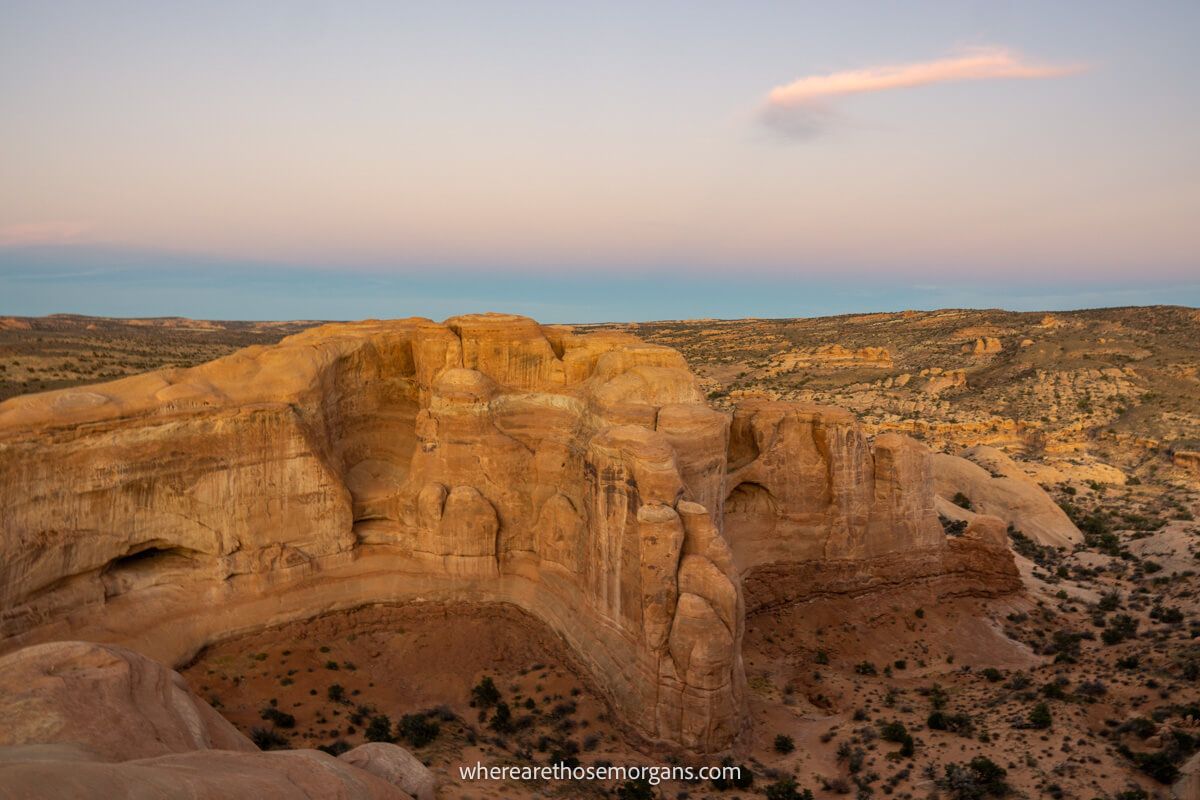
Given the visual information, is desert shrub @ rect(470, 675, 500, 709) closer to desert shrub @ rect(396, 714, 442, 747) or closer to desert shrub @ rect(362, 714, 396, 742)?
desert shrub @ rect(396, 714, 442, 747)

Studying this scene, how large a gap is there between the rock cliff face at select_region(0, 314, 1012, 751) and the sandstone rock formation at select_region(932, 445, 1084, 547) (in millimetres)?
13560

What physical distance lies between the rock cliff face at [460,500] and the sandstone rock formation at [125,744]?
7.61 meters

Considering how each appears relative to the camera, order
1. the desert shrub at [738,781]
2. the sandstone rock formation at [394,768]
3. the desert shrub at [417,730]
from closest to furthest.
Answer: the sandstone rock formation at [394,768]
the desert shrub at [738,781]
the desert shrub at [417,730]

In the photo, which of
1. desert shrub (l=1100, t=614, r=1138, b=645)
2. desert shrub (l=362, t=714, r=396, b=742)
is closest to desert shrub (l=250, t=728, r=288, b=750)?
desert shrub (l=362, t=714, r=396, b=742)

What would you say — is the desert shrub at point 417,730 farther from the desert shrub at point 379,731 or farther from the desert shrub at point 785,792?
the desert shrub at point 785,792

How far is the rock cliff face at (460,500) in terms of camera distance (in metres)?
19.7

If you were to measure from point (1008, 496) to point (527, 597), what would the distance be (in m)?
32.8

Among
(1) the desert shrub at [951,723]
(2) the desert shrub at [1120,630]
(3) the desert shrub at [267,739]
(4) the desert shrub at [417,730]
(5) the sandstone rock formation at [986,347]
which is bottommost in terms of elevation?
(1) the desert shrub at [951,723]

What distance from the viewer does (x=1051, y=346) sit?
7225cm

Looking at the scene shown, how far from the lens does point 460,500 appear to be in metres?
25.0

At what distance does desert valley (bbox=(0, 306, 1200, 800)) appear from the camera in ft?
60.1

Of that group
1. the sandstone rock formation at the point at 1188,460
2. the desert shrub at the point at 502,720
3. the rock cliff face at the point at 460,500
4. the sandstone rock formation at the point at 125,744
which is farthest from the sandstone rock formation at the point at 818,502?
the sandstone rock formation at the point at 1188,460

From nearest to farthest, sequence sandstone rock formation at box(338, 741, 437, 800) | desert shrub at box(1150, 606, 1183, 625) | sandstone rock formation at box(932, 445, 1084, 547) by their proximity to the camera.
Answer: sandstone rock formation at box(338, 741, 437, 800) → desert shrub at box(1150, 606, 1183, 625) → sandstone rock formation at box(932, 445, 1084, 547)

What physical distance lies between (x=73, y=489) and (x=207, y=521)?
11.9 feet
